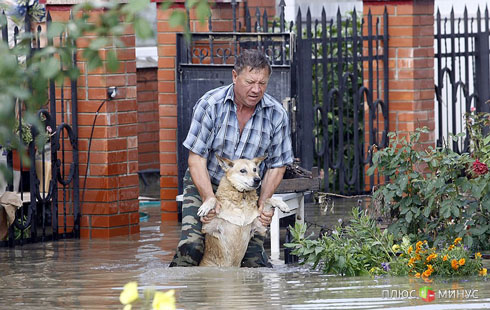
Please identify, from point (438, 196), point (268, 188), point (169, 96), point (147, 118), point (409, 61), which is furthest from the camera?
point (147, 118)

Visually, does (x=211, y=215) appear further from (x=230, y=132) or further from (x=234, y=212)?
(x=230, y=132)

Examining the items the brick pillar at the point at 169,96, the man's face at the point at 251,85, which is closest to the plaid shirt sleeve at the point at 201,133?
the man's face at the point at 251,85

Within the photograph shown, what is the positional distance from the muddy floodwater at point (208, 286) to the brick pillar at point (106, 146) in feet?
3.35

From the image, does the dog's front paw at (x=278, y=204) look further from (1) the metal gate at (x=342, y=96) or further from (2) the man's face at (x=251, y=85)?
(1) the metal gate at (x=342, y=96)

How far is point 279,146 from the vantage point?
6664 mm

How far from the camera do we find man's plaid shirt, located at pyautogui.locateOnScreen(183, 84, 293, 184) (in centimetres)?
650

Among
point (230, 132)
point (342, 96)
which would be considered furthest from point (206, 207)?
point (342, 96)

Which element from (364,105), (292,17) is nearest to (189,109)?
(364,105)

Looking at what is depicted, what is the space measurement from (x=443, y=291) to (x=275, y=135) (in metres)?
1.52

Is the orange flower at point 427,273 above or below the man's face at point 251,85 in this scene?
below

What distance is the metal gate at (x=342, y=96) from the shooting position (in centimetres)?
1028

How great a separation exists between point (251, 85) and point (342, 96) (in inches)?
177

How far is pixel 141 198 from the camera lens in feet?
40.1

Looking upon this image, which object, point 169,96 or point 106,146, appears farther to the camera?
point 169,96
